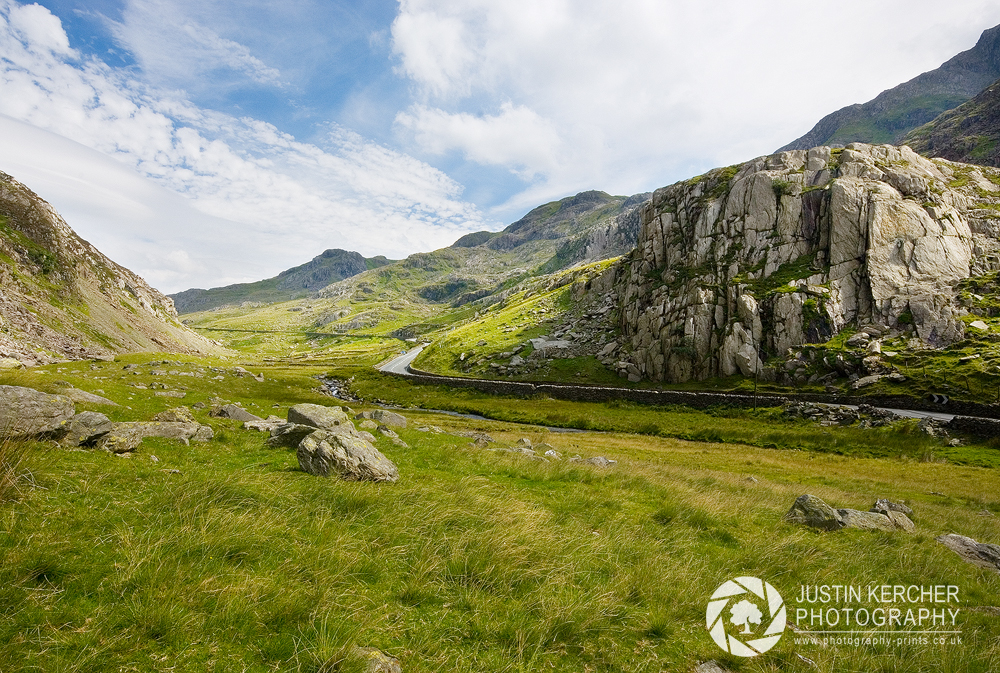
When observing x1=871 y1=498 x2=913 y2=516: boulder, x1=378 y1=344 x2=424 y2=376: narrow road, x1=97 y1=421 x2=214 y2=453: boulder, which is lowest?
x1=378 y1=344 x2=424 y2=376: narrow road

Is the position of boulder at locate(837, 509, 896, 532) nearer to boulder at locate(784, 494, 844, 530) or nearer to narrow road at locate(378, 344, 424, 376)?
boulder at locate(784, 494, 844, 530)

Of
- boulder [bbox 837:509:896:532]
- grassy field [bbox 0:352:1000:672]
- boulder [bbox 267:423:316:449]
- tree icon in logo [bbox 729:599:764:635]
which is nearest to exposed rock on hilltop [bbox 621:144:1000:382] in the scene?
boulder [bbox 837:509:896:532]

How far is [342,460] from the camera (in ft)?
35.1

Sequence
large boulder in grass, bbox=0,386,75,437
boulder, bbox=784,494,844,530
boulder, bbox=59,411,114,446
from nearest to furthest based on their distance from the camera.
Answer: large boulder in grass, bbox=0,386,75,437
boulder, bbox=59,411,114,446
boulder, bbox=784,494,844,530

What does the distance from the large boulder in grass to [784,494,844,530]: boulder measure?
65.8ft

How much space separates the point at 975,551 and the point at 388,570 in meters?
16.7

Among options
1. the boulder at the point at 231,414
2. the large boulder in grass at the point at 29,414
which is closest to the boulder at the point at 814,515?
the large boulder in grass at the point at 29,414

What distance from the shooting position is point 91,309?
8675 cm

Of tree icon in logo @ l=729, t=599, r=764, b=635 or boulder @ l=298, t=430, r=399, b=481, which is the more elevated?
boulder @ l=298, t=430, r=399, b=481

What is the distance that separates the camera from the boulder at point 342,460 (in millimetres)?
10562

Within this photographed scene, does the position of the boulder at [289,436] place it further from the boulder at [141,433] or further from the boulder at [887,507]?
the boulder at [887,507]

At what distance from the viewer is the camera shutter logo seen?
19.8 ft

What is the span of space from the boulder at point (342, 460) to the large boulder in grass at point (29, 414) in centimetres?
551

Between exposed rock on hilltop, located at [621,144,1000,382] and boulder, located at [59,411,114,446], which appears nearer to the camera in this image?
boulder, located at [59,411,114,446]
